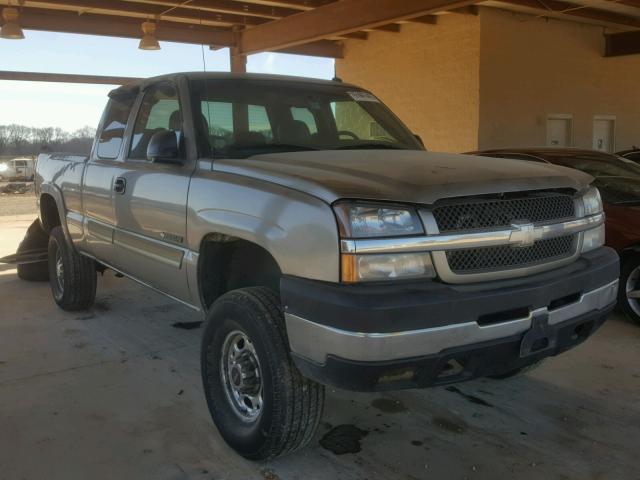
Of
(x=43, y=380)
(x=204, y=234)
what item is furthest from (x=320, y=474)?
(x=43, y=380)

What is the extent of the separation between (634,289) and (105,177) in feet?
14.6

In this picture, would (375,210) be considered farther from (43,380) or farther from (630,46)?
(630,46)

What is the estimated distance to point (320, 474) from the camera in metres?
2.94

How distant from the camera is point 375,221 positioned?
2.48 meters

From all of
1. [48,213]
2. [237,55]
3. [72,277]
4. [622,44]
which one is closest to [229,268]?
[72,277]

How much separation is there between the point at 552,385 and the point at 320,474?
73.5 inches

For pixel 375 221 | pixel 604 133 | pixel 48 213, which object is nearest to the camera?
pixel 375 221

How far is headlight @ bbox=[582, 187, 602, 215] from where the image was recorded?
3179mm

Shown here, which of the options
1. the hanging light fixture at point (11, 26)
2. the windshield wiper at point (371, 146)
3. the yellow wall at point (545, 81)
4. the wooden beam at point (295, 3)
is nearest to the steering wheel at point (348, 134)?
the windshield wiper at point (371, 146)

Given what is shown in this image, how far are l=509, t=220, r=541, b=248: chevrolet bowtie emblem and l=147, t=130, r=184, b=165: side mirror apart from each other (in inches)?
74.4

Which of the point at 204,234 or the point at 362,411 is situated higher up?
the point at 204,234

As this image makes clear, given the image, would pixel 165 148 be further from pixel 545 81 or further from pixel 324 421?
pixel 545 81

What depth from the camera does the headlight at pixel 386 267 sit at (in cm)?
243

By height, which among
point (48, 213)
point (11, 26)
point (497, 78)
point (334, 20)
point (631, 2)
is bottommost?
point (48, 213)
